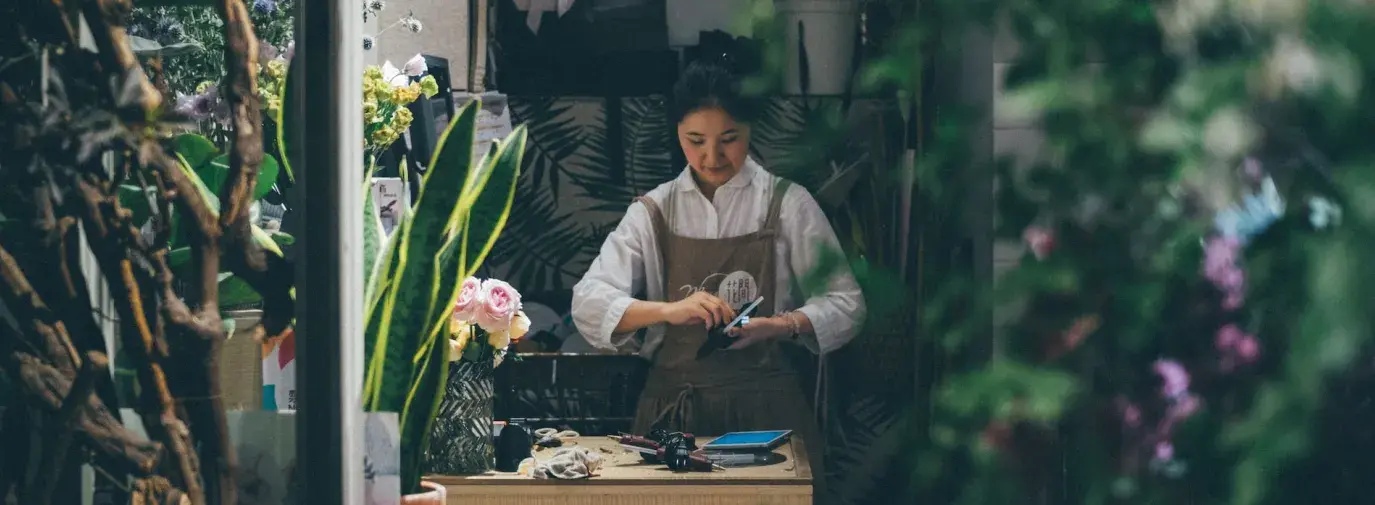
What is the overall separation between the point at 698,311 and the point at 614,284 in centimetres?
25

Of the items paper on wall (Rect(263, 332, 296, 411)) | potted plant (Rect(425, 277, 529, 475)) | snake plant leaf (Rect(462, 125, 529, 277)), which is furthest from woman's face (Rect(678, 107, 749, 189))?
paper on wall (Rect(263, 332, 296, 411))

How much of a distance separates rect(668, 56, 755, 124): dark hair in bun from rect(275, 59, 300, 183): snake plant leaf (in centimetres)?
174

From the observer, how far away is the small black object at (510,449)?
3.07 m

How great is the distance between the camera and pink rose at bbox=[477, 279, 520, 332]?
2957mm

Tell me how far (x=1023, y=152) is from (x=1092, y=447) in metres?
0.19

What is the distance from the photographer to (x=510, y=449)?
121 inches

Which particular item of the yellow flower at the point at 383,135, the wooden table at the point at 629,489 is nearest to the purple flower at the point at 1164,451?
the wooden table at the point at 629,489

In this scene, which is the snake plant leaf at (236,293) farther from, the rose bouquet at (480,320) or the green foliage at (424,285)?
the rose bouquet at (480,320)

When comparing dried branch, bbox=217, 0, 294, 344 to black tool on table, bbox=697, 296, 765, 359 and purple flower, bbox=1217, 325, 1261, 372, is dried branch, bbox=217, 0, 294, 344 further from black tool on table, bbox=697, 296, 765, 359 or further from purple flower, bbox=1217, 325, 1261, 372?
black tool on table, bbox=697, 296, 765, 359

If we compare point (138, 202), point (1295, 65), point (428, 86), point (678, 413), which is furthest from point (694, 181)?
point (1295, 65)

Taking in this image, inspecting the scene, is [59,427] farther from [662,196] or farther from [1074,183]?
[662,196]

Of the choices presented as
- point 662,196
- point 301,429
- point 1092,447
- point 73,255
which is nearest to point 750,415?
point 662,196

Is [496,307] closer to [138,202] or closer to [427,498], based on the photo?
[427,498]

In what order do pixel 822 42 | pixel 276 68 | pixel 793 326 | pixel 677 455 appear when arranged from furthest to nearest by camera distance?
1. pixel 793 326
2. pixel 822 42
3. pixel 677 455
4. pixel 276 68
